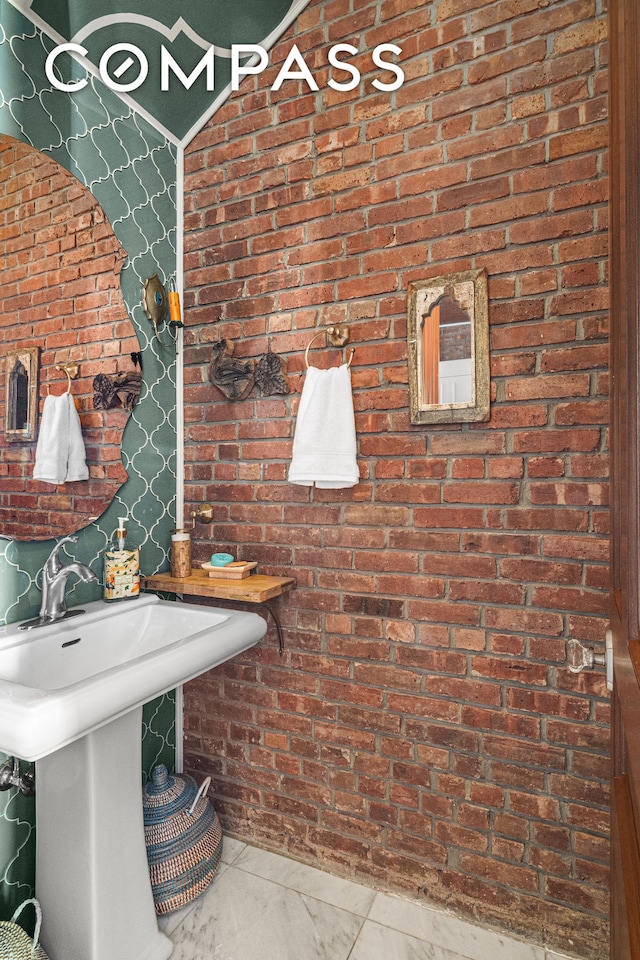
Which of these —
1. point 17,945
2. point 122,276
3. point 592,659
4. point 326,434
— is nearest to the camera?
point 592,659

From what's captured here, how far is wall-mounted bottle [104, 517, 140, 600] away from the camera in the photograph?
63.6 inches

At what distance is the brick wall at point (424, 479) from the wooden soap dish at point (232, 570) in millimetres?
104

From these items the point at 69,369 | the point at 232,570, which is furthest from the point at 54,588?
the point at 69,369

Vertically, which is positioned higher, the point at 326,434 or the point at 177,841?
the point at 326,434

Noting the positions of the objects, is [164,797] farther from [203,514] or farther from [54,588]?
[203,514]

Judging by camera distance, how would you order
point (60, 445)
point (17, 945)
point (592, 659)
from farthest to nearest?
1. point (60, 445)
2. point (17, 945)
3. point (592, 659)

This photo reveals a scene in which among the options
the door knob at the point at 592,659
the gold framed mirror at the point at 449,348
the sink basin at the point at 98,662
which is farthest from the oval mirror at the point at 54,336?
the door knob at the point at 592,659

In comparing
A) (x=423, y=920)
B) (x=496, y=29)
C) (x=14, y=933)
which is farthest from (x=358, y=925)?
(x=496, y=29)

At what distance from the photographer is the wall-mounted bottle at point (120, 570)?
1615 mm

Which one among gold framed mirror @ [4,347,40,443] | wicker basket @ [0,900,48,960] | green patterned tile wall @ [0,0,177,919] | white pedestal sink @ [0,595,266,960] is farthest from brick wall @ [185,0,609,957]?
wicker basket @ [0,900,48,960]

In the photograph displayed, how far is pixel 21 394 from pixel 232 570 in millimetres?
814

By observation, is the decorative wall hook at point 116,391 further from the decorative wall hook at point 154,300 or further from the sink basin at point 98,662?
the sink basin at point 98,662

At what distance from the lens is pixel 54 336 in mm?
1435

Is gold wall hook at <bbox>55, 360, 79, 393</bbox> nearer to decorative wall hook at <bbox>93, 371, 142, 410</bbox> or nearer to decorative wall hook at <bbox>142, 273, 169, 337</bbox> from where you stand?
decorative wall hook at <bbox>93, 371, 142, 410</bbox>
